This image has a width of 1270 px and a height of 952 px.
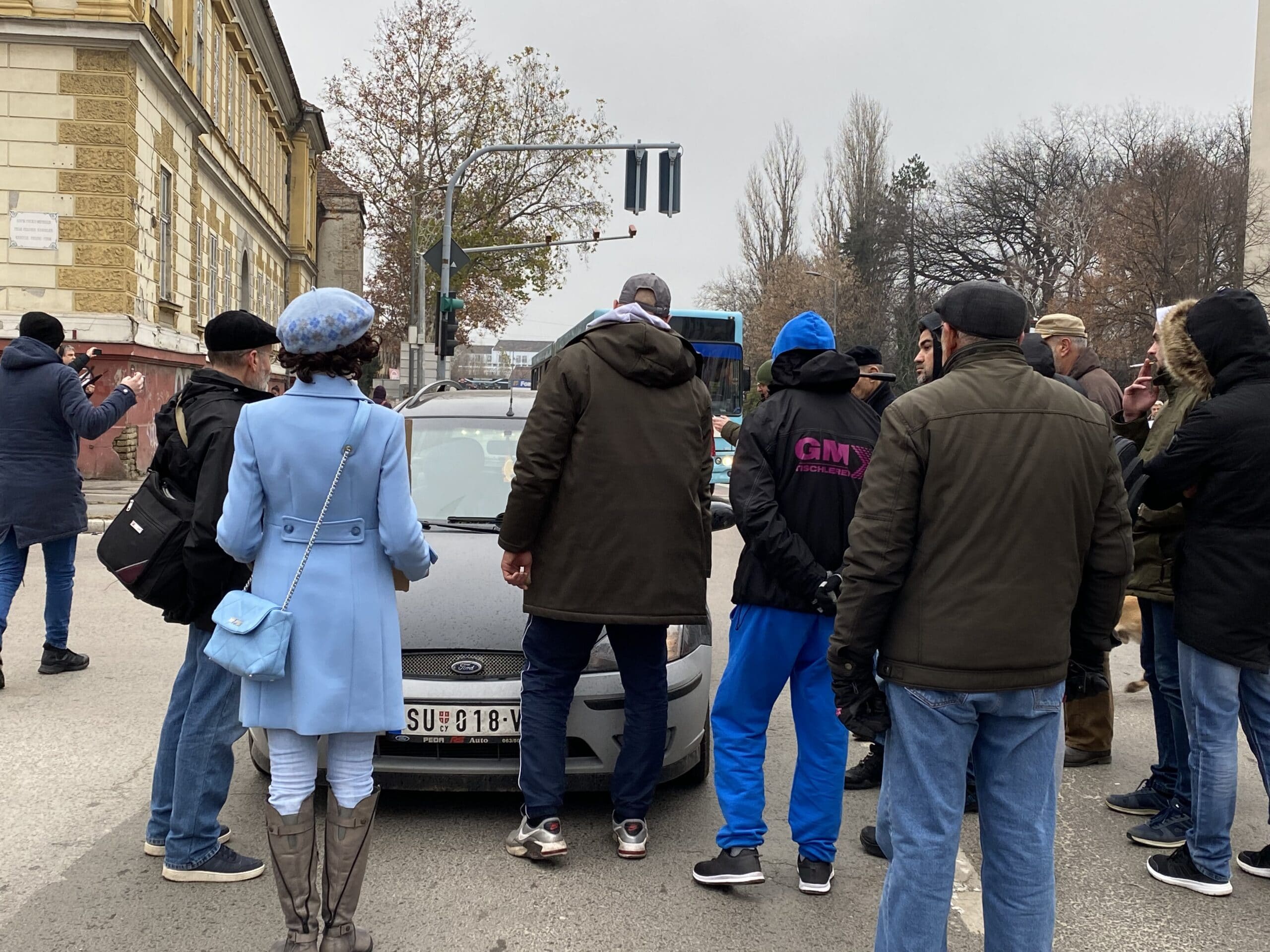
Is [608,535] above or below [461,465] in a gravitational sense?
below

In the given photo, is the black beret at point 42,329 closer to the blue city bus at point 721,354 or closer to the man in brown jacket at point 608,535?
the man in brown jacket at point 608,535

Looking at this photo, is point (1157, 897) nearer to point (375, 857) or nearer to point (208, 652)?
point (375, 857)

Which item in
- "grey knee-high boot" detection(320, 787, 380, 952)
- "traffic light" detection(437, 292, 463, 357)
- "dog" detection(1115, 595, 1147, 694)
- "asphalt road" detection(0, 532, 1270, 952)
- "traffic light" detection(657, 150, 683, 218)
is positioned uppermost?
"traffic light" detection(657, 150, 683, 218)

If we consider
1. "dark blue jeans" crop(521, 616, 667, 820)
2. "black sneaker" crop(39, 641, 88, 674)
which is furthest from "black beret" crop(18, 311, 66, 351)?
"dark blue jeans" crop(521, 616, 667, 820)

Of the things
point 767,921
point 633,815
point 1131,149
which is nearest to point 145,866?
point 633,815

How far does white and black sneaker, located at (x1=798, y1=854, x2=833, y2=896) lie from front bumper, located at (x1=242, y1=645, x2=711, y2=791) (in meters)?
0.70

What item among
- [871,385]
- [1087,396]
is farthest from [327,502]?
[1087,396]

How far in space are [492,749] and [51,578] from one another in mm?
3725

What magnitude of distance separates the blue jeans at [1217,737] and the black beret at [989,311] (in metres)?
1.69

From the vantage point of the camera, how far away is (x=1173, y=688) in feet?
15.4

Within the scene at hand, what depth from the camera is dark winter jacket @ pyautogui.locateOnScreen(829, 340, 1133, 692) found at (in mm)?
2988

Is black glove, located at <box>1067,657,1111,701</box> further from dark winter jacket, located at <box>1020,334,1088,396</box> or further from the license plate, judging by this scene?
dark winter jacket, located at <box>1020,334,1088,396</box>

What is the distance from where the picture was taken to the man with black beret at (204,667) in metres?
3.95

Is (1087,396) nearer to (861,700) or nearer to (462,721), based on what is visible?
(861,700)
